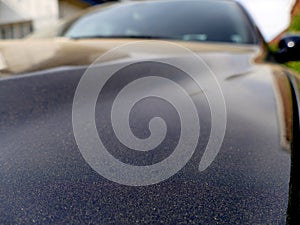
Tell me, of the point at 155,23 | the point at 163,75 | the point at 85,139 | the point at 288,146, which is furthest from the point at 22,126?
the point at 155,23

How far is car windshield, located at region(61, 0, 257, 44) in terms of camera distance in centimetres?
167

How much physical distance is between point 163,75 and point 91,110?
282 millimetres

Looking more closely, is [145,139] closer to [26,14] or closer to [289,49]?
[289,49]

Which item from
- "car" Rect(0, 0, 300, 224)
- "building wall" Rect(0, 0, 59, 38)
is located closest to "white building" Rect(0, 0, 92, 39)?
"building wall" Rect(0, 0, 59, 38)

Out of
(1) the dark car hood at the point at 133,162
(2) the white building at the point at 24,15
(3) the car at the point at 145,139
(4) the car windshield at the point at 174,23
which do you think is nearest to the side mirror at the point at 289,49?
(4) the car windshield at the point at 174,23

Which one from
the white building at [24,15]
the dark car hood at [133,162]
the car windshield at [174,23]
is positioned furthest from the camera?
the white building at [24,15]

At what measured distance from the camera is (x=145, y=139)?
0.58 meters

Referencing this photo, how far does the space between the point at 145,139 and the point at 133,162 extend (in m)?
0.08

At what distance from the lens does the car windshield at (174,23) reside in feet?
5.48

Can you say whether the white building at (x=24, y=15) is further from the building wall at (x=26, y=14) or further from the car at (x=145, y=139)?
the car at (x=145, y=139)

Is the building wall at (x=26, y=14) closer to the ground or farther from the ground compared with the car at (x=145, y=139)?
closer to the ground

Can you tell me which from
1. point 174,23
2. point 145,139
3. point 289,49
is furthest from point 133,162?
point 289,49

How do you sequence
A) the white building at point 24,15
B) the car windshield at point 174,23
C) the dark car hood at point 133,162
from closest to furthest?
1. the dark car hood at point 133,162
2. the car windshield at point 174,23
3. the white building at point 24,15

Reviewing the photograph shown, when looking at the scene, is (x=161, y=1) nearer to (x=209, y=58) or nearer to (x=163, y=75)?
(x=209, y=58)
